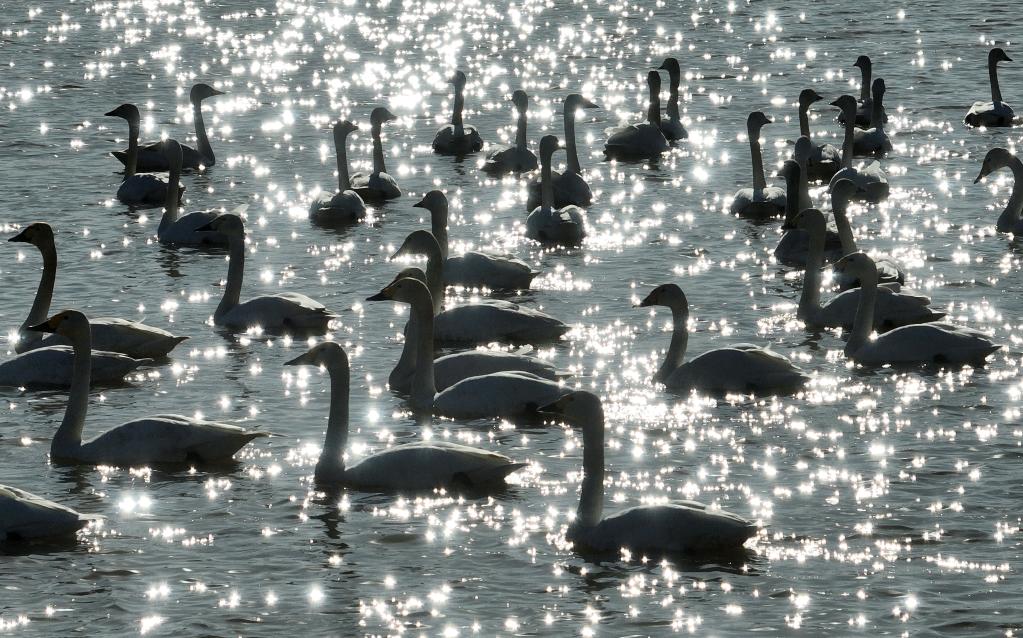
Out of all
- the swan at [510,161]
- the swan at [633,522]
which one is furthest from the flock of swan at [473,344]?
the swan at [510,161]

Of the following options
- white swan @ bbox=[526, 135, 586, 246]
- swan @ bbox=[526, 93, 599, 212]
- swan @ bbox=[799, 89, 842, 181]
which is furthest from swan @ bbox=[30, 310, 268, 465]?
swan @ bbox=[799, 89, 842, 181]

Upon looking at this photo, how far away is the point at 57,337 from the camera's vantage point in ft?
63.4

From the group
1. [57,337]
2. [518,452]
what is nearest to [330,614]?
[518,452]

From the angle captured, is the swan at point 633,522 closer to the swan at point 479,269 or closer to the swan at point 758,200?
the swan at point 479,269

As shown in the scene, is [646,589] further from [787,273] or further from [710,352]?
[787,273]

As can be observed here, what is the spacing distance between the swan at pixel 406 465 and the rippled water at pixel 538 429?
19 centimetres

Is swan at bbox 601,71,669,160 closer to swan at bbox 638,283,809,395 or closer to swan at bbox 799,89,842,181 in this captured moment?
swan at bbox 799,89,842,181

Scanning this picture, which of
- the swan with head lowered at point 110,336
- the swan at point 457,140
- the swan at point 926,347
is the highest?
the swan at point 457,140

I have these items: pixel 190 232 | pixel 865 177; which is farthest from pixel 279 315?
pixel 865 177

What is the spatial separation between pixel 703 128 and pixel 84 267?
48.2ft

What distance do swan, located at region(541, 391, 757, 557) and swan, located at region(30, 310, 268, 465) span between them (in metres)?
3.22

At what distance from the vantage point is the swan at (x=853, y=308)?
2006 centimetres

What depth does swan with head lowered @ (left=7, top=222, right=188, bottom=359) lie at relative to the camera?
747 inches

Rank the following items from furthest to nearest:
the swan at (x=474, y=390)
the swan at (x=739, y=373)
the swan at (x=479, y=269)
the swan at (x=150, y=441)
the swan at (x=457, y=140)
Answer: the swan at (x=457, y=140) < the swan at (x=479, y=269) < the swan at (x=739, y=373) < the swan at (x=474, y=390) < the swan at (x=150, y=441)
